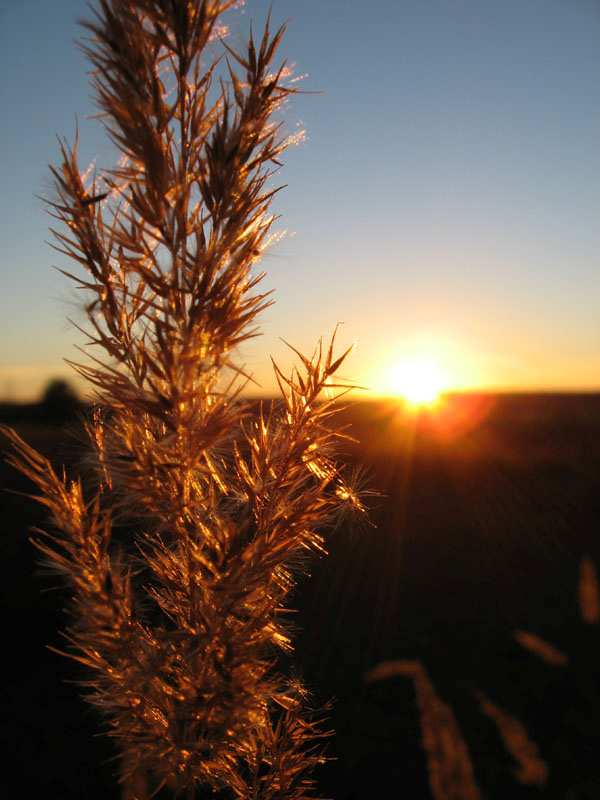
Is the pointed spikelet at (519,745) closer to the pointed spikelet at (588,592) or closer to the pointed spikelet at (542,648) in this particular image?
the pointed spikelet at (542,648)

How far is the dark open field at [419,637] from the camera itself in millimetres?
5539

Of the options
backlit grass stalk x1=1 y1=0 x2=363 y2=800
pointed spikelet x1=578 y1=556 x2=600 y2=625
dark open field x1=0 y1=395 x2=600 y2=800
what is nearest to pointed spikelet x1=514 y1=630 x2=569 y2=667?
dark open field x1=0 y1=395 x2=600 y2=800

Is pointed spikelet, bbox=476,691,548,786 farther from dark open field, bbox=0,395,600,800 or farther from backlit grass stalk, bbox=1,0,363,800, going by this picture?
backlit grass stalk, bbox=1,0,363,800

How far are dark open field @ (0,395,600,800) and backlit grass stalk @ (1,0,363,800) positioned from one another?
12.8 inches

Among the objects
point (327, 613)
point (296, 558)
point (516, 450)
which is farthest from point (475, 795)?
point (516, 450)

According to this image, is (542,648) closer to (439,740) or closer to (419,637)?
(419,637)

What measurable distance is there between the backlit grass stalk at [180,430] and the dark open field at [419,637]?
325mm

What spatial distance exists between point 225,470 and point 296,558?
393 millimetres

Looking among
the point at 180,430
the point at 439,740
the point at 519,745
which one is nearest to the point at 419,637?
the point at 439,740

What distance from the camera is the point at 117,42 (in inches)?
63.7

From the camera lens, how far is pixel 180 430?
1.62 metres

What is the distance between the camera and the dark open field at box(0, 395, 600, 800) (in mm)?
5539

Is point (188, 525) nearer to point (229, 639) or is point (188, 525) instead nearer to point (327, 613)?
point (229, 639)

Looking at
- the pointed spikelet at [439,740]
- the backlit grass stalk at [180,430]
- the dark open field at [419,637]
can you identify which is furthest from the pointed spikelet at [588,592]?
the backlit grass stalk at [180,430]
